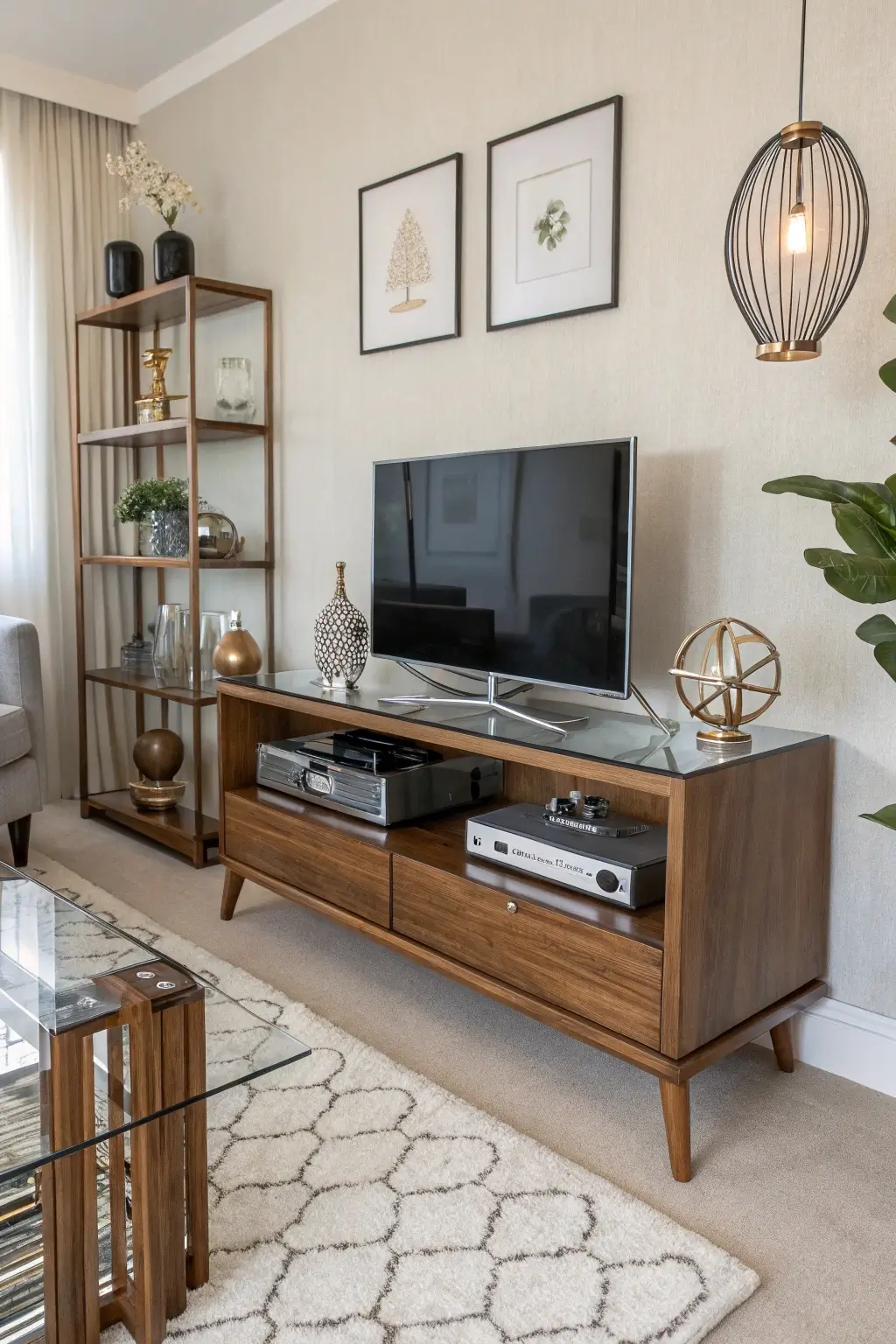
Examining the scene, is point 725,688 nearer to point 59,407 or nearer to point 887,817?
point 887,817

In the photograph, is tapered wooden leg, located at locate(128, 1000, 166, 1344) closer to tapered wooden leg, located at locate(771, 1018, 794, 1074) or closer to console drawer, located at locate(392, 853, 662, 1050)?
console drawer, located at locate(392, 853, 662, 1050)

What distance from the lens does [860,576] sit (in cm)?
154

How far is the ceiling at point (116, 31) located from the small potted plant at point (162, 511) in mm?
1456

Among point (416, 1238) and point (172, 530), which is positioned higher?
point (172, 530)

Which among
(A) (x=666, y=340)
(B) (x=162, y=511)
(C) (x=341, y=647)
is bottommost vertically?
(C) (x=341, y=647)

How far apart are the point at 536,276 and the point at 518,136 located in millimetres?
343

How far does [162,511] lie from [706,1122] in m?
2.51

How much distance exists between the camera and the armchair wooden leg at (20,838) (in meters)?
3.18

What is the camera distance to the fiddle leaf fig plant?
5.06ft

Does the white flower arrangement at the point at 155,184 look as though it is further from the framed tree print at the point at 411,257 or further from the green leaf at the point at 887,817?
the green leaf at the point at 887,817

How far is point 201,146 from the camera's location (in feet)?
11.8

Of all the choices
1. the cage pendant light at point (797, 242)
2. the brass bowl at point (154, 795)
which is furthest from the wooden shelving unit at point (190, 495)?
the cage pendant light at point (797, 242)

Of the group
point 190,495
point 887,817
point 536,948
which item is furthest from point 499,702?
point 190,495

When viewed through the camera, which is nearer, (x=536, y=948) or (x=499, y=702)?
(x=536, y=948)
